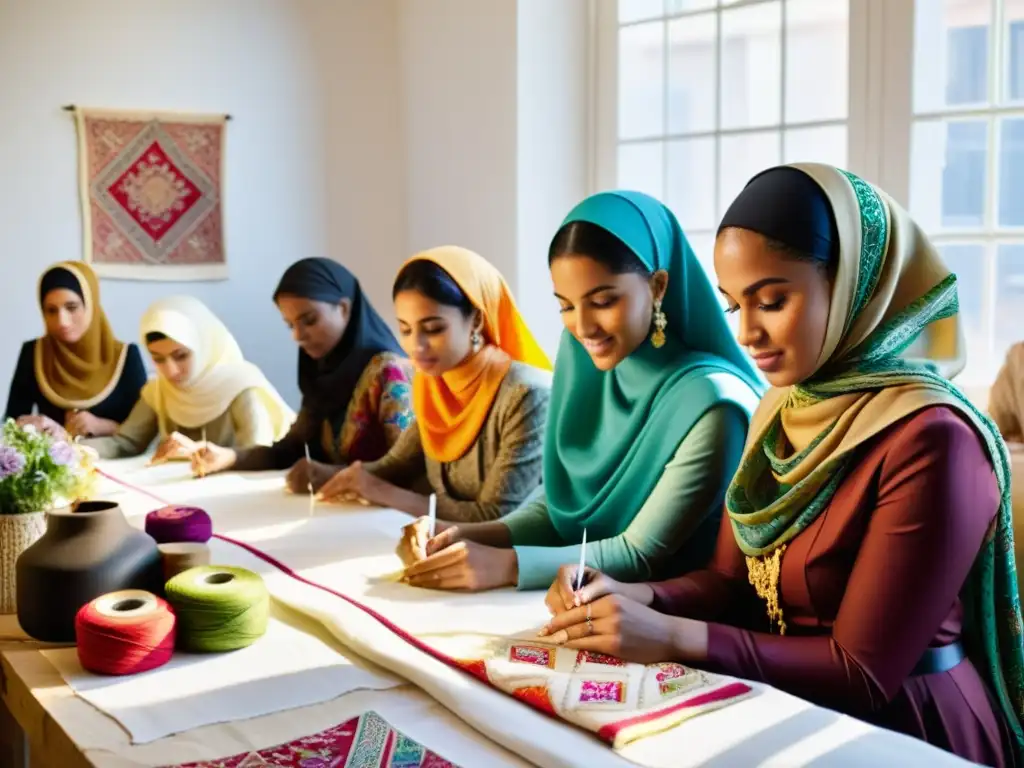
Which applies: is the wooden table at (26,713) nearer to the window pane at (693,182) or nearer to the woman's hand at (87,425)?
the woman's hand at (87,425)

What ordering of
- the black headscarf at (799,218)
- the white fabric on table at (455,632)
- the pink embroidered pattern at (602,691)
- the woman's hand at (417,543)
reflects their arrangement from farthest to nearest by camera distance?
the woman's hand at (417,543) → the black headscarf at (799,218) → the pink embroidered pattern at (602,691) → the white fabric on table at (455,632)

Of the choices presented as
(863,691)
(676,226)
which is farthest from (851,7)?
(863,691)

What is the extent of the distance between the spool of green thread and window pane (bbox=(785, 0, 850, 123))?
8.77ft

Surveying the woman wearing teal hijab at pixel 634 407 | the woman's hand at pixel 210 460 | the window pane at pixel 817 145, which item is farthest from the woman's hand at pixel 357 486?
the window pane at pixel 817 145

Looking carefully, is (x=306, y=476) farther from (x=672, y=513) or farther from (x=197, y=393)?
(x=672, y=513)

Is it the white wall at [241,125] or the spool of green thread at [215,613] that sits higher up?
the white wall at [241,125]

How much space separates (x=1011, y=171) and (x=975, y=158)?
4.4 inches

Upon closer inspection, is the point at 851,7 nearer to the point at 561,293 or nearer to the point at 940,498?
the point at 561,293

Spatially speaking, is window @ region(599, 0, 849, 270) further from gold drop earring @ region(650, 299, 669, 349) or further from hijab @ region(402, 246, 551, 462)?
gold drop earring @ region(650, 299, 669, 349)

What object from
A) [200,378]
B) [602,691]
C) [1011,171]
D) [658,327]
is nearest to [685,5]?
[1011,171]

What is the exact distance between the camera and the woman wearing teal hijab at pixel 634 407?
1704 millimetres

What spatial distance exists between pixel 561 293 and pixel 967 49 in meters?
2.03

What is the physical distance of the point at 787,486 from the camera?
1.46m

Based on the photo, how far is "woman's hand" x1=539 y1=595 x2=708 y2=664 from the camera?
133 cm
